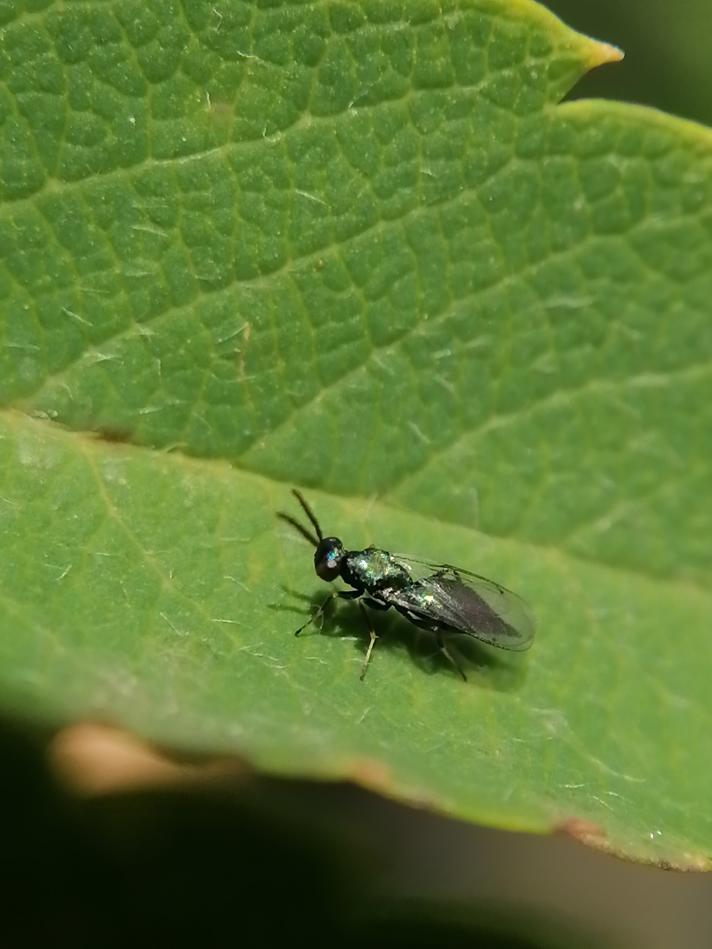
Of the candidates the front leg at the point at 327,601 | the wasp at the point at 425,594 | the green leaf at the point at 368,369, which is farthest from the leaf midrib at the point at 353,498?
the front leg at the point at 327,601

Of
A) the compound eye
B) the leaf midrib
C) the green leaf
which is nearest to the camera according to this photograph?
the green leaf

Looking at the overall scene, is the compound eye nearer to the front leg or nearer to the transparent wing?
the front leg

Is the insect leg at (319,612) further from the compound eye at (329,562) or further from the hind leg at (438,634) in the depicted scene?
the hind leg at (438,634)

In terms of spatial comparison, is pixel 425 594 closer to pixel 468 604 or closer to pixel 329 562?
pixel 468 604

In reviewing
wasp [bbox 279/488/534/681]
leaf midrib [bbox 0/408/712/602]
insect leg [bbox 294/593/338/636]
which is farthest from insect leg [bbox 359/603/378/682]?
leaf midrib [bbox 0/408/712/602]

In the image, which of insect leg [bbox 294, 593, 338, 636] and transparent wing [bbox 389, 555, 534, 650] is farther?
transparent wing [bbox 389, 555, 534, 650]

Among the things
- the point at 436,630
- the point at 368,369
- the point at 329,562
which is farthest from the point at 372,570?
the point at 368,369
